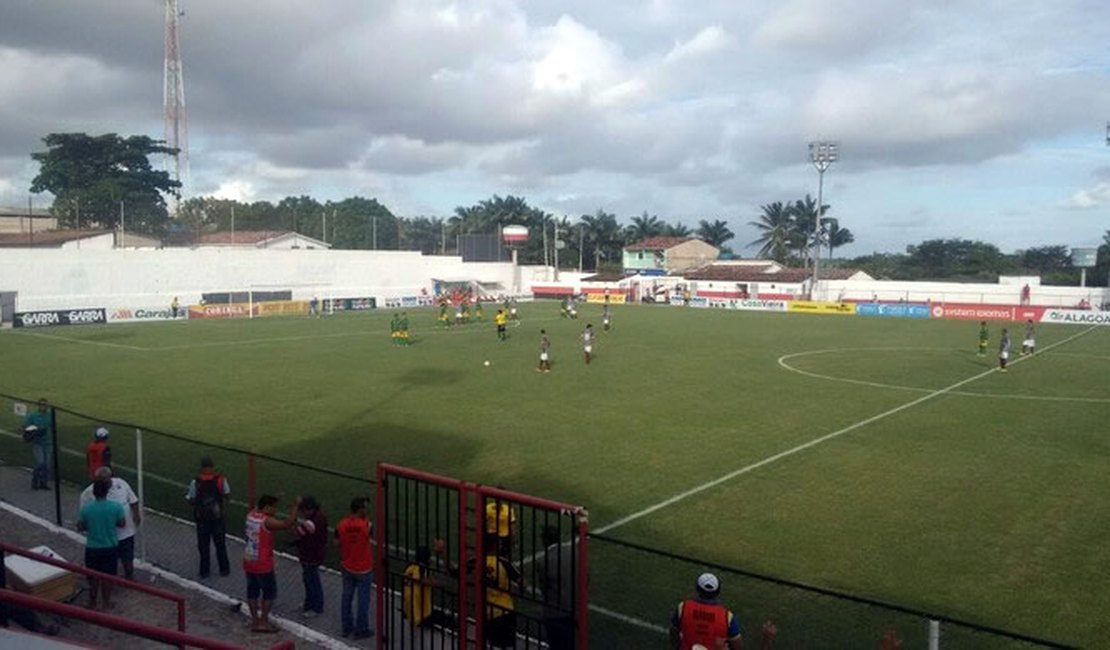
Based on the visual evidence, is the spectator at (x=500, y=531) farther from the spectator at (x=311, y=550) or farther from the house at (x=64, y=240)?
the house at (x=64, y=240)

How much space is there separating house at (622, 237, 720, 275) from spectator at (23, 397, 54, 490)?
89601 millimetres

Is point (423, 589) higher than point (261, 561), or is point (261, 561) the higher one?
point (423, 589)

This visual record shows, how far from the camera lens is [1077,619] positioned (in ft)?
31.8

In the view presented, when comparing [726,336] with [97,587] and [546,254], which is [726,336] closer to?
[97,587]

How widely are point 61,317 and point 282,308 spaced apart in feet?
53.5

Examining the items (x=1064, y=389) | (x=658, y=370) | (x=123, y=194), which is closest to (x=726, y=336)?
(x=658, y=370)

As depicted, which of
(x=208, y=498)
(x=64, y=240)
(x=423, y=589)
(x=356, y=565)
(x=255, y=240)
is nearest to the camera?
(x=423, y=589)

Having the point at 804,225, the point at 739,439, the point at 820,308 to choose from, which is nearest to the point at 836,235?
the point at 804,225

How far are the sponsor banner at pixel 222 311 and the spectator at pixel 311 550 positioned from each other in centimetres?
5508

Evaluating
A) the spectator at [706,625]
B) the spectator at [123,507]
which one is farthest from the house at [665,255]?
the spectator at [706,625]

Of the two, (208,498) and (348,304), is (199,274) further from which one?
(208,498)

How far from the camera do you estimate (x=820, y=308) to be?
68.2 m

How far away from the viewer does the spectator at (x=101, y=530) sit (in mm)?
9875

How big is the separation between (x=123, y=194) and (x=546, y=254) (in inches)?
1868
